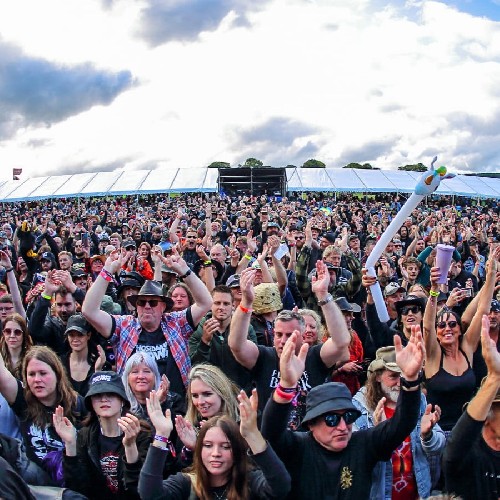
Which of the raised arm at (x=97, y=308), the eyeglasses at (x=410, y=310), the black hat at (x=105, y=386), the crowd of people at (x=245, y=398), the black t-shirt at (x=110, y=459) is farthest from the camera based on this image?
the eyeglasses at (x=410, y=310)

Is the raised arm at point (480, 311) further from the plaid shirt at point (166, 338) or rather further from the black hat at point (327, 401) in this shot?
the plaid shirt at point (166, 338)

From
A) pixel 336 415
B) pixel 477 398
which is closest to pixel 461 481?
pixel 477 398

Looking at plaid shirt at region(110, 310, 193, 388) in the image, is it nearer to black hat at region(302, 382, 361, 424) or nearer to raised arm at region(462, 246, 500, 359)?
black hat at region(302, 382, 361, 424)

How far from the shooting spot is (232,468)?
2746 mm

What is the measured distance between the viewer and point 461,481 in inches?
114

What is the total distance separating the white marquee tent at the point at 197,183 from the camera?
1083 inches

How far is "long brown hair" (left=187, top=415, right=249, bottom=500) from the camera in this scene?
2705 millimetres

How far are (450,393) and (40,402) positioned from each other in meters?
2.69

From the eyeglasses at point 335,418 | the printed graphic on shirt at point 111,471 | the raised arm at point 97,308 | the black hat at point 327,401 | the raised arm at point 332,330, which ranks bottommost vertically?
the printed graphic on shirt at point 111,471

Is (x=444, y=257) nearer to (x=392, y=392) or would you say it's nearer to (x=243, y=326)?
(x=392, y=392)

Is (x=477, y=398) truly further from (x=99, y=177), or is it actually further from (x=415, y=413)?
(x=99, y=177)

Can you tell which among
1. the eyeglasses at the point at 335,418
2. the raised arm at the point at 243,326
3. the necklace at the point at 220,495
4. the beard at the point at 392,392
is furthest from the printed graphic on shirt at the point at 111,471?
the beard at the point at 392,392

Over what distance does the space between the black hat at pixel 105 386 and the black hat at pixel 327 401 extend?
113cm

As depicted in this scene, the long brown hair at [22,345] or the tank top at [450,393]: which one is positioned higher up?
the long brown hair at [22,345]
